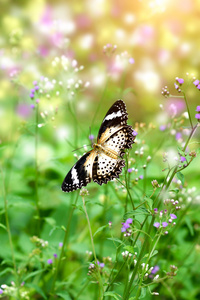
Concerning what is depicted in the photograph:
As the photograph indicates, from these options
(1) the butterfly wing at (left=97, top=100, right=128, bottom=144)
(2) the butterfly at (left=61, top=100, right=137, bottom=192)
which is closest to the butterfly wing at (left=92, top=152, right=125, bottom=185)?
(2) the butterfly at (left=61, top=100, right=137, bottom=192)

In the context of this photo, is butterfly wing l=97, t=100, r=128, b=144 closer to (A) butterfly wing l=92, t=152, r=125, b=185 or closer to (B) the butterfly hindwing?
(B) the butterfly hindwing

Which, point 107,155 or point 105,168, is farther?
point 107,155

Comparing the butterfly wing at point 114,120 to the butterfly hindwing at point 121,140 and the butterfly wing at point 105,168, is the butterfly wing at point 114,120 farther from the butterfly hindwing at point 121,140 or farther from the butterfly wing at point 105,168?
the butterfly wing at point 105,168

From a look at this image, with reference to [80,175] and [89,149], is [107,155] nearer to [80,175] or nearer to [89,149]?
[80,175]

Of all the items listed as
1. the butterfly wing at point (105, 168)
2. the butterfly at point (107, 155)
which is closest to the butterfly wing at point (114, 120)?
the butterfly at point (107, 155)

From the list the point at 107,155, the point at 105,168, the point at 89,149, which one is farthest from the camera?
the point at 89,149

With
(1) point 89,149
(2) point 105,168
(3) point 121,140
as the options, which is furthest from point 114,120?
(1) point 89,149
